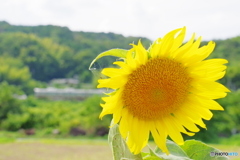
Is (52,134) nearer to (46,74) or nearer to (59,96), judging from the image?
(59,96)

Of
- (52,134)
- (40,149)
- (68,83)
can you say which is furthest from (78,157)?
(68,83)

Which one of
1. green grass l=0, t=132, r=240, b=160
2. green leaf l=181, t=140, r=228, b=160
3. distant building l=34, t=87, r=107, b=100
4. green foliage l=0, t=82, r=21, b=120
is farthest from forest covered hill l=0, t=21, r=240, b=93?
green leaf l=181, t=140, r=228, b=160

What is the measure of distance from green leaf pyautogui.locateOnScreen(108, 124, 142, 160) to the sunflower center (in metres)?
0.04

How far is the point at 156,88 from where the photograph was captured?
0.47m

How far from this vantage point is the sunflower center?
47 cm

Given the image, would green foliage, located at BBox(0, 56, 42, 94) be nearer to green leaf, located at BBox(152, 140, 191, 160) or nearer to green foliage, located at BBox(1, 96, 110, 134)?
green foliage, located at BBox(1, 96, 110, 134)

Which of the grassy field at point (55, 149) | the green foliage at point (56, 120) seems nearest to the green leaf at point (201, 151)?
the grassy field at point (55, 149)

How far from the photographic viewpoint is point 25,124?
947 centimetres

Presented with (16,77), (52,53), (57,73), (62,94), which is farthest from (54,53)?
(62,94)

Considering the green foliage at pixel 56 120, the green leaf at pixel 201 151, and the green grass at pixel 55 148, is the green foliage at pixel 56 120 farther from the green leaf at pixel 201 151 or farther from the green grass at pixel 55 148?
the green leaf at pixel 201 151

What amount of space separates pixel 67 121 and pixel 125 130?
30.0 ft

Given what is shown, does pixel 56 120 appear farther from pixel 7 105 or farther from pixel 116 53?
pixel 116 53

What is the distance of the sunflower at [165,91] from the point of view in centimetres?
45

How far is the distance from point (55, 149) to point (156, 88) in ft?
23.6
